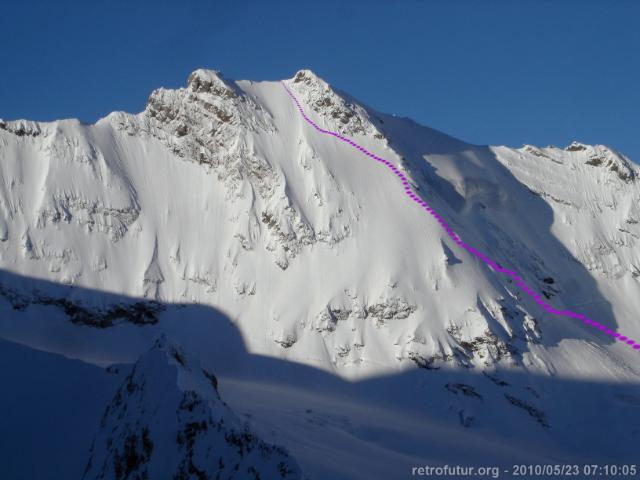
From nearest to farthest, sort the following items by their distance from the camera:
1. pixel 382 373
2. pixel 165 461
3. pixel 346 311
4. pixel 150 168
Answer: pixel 165 461, pixel 382 373, pixel 346 311, pixel 150 168

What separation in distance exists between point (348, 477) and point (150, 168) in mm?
61664

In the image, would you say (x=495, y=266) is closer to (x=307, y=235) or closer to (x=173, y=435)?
(x=307, y=235)

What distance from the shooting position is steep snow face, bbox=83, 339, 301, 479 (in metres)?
20.9

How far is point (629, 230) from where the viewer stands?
98.8 metres

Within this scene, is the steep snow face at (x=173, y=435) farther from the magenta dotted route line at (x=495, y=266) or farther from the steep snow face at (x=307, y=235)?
the magenta dotted route line at (x=495, y=266)

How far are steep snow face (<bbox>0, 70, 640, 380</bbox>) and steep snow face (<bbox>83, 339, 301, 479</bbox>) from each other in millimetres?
46608

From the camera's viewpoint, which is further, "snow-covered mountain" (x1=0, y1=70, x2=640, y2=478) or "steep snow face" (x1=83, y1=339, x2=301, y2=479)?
"snow-covered mountain" (x1=0, y1=70, x2=640, y2=478)

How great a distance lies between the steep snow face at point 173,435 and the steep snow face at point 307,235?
46608 millimetres

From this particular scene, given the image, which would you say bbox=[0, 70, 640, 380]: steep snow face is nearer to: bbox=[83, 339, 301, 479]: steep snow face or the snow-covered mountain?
the snow-covered mountain

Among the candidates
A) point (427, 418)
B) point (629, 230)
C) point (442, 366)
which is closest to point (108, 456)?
point (427, 418)

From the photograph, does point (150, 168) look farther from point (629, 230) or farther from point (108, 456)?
point (108, 456)

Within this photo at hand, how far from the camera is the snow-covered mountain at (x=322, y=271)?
67375 millimetres

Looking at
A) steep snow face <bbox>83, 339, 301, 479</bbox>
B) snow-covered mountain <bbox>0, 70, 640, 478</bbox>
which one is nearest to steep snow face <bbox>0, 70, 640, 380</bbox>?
snow-covered mountain <bbox>0, 70, 640, 478</bbox>

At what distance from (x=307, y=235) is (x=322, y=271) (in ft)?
14.2
